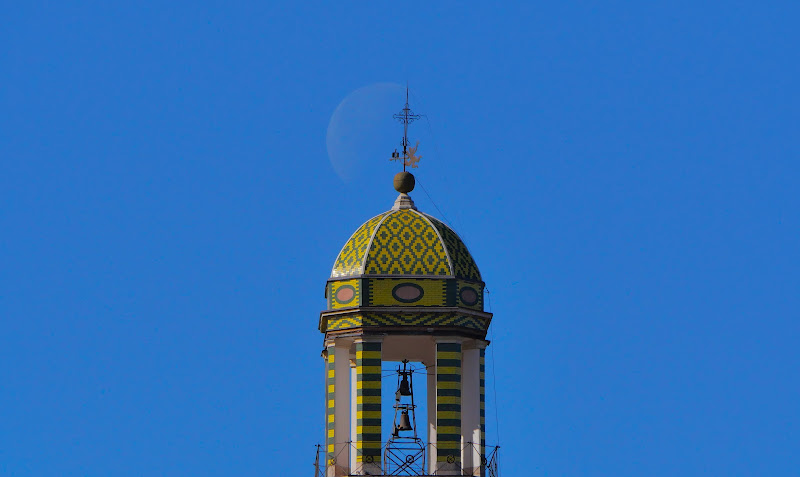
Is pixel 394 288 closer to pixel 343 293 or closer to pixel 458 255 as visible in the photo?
pixel 343 293

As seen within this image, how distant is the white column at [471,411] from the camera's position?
84000mm

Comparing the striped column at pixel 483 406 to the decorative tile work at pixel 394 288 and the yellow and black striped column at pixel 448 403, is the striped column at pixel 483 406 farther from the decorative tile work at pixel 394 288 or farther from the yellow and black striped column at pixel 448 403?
the decorative tile work at pixel 394 288

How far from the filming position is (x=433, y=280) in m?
84.4

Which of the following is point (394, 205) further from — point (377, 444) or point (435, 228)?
point (377, 444)

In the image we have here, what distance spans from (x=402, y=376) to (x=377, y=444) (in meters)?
4.58

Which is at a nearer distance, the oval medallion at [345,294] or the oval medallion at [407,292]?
the oval medallion at [407,292]

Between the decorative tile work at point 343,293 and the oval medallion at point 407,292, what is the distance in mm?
1058

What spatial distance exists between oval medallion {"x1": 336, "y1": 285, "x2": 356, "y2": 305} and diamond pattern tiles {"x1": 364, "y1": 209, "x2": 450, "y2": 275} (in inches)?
27.1

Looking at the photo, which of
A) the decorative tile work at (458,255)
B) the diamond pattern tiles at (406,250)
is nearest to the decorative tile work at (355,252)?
the diamond pattern tiles at (406,250)

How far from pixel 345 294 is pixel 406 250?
219 centimetres

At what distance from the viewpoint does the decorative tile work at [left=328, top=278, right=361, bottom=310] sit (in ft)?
277

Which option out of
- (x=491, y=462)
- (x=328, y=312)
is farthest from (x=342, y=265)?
(x=491, y=462)

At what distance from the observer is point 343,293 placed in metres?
84.9

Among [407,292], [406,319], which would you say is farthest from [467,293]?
[406,319]
